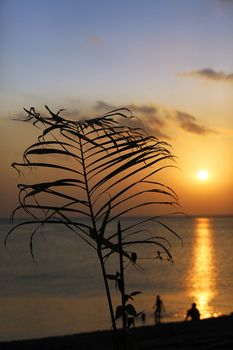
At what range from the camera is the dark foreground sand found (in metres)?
8.50

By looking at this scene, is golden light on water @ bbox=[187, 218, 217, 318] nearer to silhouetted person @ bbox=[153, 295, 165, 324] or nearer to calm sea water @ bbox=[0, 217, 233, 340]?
Answer: calm sea water @ bbox=[0, 217, 233, 340]

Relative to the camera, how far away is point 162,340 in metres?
9.59

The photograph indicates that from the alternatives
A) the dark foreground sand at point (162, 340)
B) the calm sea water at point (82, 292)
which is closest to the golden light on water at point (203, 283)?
the calm sea water at point (82, 292)

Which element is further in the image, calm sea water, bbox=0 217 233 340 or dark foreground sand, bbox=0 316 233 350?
calm sea water, bbox=0 217 233 340

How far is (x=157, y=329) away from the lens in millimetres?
12602

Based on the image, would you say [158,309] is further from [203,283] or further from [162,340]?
[203,283]

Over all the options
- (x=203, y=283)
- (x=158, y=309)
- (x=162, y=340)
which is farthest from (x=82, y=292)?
(x=162, y=340)

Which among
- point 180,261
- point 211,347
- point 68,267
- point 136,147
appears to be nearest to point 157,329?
point 211,347

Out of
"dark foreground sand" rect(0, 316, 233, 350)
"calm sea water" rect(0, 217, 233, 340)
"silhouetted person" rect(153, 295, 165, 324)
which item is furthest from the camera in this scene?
"calm sea water" rect(0, 217, 233, 340)

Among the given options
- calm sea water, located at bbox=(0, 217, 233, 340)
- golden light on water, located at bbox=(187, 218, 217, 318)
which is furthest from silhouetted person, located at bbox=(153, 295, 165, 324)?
golden light on water, located at bbox=(187, 218, 217, 318)

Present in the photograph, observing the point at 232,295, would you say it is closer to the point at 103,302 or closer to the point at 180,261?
the point at 103,302

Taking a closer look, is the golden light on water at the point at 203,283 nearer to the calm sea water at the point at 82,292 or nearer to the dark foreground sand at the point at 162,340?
the calm sea water at the point at 82,292

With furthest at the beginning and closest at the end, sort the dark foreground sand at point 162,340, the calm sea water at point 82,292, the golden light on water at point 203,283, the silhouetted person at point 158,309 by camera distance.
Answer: the golden light on water at point 203,283 < the calm sea water at point 82,292 < the silhouetted person at point 158,309 < the dark foreground sand at point 162,340

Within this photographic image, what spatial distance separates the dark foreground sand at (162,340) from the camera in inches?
335
